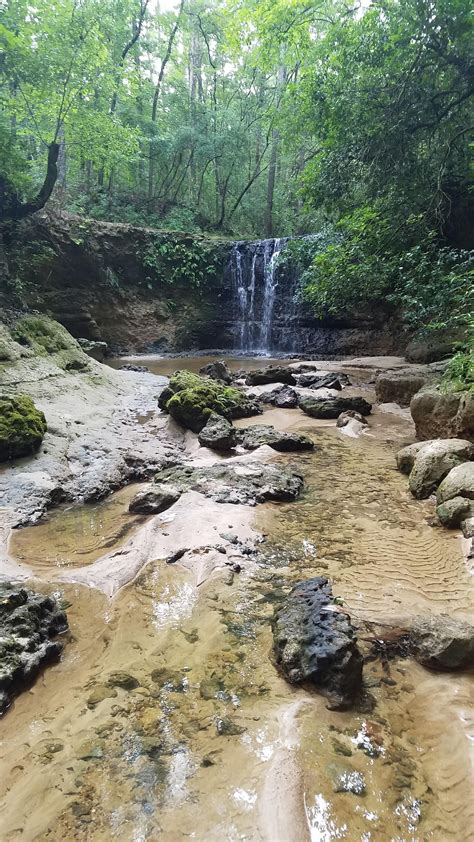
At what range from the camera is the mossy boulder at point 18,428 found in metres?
5.26

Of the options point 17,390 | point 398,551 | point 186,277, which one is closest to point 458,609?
point 398,551

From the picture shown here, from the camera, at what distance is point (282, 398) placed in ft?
29.2

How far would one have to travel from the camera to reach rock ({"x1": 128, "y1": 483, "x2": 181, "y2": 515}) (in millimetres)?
4281

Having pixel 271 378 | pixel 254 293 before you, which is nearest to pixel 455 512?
pixel 271 378

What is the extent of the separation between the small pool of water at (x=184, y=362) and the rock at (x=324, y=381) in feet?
11.0

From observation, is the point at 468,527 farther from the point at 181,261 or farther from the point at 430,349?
the point at 181,261

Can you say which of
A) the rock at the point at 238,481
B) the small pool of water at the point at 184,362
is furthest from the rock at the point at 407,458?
the small pool of water at the point at 184,362

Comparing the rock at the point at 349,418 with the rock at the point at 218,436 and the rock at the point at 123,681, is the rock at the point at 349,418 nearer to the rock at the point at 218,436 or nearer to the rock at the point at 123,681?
the rock at the point at 218,436

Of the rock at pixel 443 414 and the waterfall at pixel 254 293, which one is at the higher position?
the waterfall at pixel 254 293

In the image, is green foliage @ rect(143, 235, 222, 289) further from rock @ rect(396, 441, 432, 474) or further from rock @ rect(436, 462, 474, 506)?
rock @ rect(436, 462, 474, 506)

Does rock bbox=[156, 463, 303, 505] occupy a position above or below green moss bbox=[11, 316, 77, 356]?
below

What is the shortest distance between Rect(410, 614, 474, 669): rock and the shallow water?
0.06 metres

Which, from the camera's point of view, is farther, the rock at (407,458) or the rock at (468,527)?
the rock at (407,458)

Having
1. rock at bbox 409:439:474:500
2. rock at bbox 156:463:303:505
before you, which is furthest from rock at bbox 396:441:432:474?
rock at bbox 156:463:303:505
